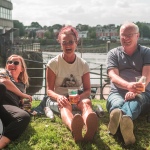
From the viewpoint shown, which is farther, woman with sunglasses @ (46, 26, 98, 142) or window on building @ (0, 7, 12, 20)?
window on building @ (0, 7, 12, 20)

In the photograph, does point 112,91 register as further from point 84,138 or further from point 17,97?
point 17,97

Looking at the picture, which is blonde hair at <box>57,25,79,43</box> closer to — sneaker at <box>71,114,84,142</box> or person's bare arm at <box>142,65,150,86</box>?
person's bare arm at <box>142,65,150,86</box>

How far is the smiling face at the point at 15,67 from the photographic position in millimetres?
4073

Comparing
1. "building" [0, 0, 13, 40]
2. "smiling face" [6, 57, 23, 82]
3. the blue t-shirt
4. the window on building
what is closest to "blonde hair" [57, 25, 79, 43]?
the blue t-shirt

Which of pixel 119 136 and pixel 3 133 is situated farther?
pixel 119 136

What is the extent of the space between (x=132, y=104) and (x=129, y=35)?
1035 millimetres

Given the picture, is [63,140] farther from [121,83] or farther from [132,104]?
[121,83]

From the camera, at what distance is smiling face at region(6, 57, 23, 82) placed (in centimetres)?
407

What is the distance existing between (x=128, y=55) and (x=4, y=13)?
39996mm

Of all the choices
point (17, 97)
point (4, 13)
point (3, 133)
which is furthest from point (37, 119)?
point (4, 13)

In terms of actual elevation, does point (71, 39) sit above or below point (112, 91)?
above

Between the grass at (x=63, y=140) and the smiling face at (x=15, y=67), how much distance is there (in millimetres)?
817

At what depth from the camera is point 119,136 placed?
3.33 m

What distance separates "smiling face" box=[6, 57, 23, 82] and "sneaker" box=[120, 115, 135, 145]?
5.97ft
